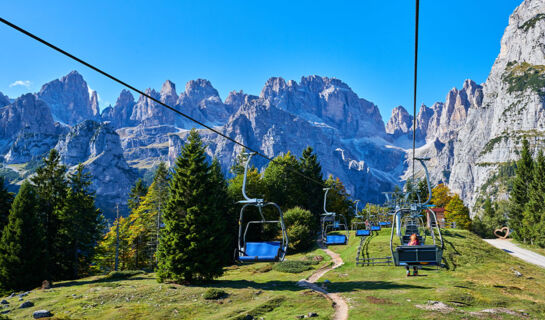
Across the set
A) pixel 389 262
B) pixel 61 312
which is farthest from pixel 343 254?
pixel 61 312

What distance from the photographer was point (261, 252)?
22.8 m

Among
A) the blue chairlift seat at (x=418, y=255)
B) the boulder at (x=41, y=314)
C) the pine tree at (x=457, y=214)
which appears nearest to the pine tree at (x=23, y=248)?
the boulder at (x=41, y=314)

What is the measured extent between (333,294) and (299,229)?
89.3 ft

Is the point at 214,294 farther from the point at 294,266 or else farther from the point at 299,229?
the point at 299,229

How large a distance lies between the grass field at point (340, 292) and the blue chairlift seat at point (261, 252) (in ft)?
13.0

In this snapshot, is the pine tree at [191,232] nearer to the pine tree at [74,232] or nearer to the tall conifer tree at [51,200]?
the pine tree at [74,232]

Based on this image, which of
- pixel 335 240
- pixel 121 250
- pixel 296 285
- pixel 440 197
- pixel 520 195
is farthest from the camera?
pixel 440 197

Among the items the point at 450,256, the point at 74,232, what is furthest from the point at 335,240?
the point at 74,232

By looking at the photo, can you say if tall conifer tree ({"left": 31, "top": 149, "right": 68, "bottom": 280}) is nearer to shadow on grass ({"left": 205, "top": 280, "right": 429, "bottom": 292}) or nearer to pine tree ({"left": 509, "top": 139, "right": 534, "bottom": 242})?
shadow on grass ({"left": 205, "top": 280, "right": 429, "bottom": 292})

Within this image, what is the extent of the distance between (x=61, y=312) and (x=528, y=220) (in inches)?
2951

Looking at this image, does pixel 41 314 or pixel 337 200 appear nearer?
pixel 41 314

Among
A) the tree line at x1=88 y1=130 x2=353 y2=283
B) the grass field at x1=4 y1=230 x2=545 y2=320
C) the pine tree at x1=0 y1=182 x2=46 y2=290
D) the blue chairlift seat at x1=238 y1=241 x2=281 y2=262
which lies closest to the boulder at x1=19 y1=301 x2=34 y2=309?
the grass field at x1=4 y1=230 x2=545 y2=320

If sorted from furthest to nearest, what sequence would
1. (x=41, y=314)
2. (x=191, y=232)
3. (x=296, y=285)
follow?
(x=191, y=232)
(x=296, y=285)
(x=41, y=314)

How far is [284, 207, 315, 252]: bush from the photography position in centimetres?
5441
